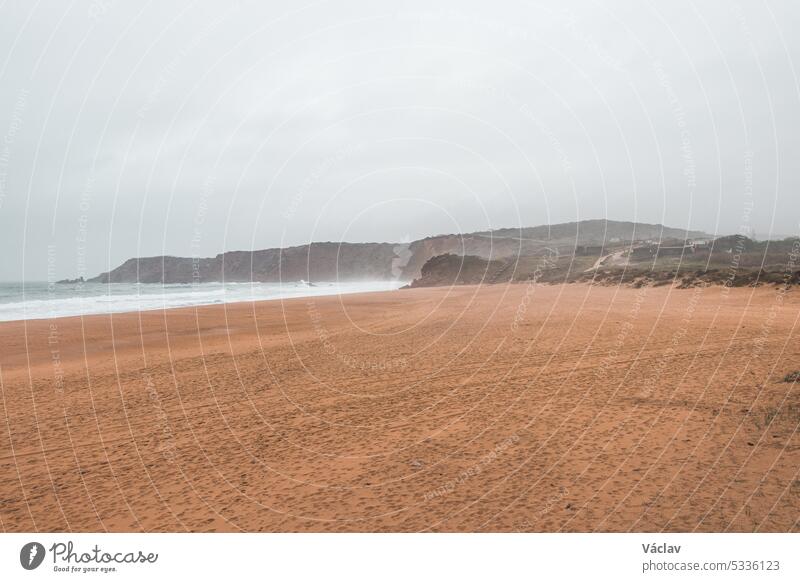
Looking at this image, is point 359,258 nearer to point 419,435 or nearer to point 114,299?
point 114,299

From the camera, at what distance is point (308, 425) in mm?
8789

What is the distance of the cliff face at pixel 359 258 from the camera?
128625 mm

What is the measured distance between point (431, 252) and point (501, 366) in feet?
372

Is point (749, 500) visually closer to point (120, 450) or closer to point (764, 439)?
point (764, 439)

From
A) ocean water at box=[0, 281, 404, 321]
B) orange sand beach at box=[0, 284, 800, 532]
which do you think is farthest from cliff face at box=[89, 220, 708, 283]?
orange sand beach at box=[0, 284, 800, 532]

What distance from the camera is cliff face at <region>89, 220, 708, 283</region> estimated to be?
128625 millimetres

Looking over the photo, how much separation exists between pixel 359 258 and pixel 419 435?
152 meters
